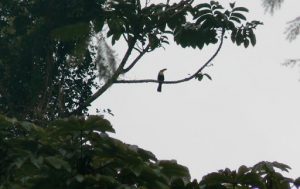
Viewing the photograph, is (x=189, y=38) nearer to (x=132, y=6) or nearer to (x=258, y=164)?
(x=132, y=6)

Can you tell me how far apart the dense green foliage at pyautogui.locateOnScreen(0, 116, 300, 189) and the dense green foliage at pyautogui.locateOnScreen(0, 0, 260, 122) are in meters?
4.55

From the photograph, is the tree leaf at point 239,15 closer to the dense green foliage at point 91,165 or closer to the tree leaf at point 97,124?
the dense green foliage at point 91,165

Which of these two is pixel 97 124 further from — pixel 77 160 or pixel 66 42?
pixel 66 42

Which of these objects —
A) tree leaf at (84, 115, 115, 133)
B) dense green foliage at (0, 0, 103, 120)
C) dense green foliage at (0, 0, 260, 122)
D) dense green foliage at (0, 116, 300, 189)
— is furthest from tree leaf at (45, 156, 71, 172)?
dense green foliage at (0, 0, 103, 120)

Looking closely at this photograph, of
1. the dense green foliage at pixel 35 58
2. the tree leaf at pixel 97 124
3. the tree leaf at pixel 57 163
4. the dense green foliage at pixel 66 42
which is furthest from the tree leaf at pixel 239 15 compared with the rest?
the tree leaf at pixel 57 163

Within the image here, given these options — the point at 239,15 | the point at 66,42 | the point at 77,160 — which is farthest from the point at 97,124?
the point at 66,42

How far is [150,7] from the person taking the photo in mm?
8812

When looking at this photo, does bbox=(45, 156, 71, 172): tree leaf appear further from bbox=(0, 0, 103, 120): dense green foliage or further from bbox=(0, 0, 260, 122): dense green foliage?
bbox=(0, 0, 103, 120): dense green foliage

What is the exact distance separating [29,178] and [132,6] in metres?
5.01

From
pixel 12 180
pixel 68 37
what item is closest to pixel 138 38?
pixel 68 37

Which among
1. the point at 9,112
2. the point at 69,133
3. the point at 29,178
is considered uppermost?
the point at 9,112

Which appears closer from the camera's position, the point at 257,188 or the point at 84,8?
the point at 257,188

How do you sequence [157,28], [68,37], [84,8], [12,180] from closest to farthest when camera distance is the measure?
[12,180], [68,37], [157,28], [84,8]

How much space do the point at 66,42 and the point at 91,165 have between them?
809cm
